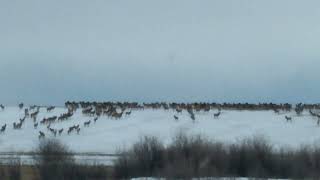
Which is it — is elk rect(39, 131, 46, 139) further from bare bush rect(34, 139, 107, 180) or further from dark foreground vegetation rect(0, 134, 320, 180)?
bare bush rect(34, 139, 107, 180)

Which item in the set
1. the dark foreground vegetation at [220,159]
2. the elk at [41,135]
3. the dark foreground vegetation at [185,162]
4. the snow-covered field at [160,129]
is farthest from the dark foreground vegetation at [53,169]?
the elk at [41,135]

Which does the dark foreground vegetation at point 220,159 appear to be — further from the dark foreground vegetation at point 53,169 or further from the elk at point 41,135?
the elk at point 41,135

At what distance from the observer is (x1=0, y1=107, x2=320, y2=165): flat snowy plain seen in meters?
46.8

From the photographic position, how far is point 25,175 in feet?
117

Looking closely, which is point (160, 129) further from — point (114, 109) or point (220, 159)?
point (220, 159)

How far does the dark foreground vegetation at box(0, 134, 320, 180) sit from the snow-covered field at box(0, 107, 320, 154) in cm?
528

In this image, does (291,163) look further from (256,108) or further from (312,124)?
(256,108)

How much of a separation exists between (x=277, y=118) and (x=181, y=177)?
21.6m

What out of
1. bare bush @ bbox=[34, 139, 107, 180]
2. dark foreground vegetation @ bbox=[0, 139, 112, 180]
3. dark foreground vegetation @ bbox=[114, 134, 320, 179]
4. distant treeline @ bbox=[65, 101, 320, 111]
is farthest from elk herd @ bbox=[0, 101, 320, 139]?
dark foreground vegetation @ bbox=[0, 139, 112, 180]

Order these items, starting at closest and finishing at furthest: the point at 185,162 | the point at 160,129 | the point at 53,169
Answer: the point at 185,162, the point at 53,169, the point at 160,129

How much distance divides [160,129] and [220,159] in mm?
13105

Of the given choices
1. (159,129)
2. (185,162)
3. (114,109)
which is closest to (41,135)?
(159,129)

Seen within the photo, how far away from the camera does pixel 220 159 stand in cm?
3788

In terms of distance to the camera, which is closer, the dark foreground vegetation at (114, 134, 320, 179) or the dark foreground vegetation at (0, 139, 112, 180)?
the dark foreground vegetation at (0, 139, 112, 180)
